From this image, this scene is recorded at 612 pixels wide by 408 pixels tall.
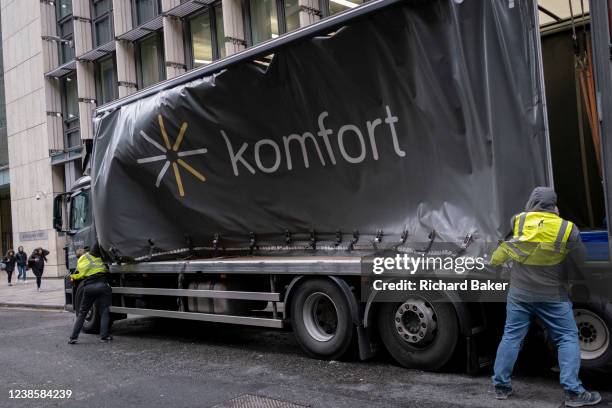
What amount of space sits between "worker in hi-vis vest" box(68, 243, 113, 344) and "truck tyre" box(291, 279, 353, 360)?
3790mm

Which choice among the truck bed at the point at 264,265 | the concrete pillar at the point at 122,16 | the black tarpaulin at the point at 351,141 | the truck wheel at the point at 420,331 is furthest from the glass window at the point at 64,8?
the truck wheel at the point at 420,331

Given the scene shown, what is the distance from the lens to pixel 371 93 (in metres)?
5.94

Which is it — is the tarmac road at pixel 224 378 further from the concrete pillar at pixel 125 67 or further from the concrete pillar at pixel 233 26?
the concrete pillar at pixel 125 67

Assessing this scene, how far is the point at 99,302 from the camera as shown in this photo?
930 cm

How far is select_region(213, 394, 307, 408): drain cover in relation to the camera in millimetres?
5238

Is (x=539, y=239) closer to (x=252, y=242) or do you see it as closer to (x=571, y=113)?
(x=571, y=113)

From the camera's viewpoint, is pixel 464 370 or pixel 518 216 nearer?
pixel 518 216

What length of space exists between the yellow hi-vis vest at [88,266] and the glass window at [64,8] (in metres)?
18.3

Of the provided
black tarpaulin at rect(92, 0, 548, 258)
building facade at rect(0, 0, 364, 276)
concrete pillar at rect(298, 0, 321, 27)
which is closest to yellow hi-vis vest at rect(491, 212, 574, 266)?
black tarpaulin at rect(92, 0, 548, 258)

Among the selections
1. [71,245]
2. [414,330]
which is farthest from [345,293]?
[71,245]

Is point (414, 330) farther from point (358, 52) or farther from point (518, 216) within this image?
point (358, 52)

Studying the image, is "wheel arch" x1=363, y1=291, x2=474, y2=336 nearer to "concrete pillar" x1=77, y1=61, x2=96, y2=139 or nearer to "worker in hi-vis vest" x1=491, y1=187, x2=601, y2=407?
"worker in hi-vis vest" x1=491, y1=187, x2=601, y2=407

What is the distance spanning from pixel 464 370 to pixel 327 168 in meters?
2.54

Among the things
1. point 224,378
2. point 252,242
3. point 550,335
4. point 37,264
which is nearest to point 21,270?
point 37,264
